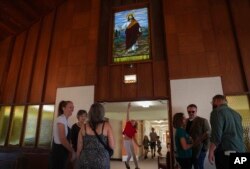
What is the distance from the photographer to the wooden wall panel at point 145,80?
465 cm

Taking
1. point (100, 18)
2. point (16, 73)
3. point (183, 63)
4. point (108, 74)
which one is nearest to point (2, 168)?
point (16, 73)

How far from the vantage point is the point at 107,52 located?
5.25 meters

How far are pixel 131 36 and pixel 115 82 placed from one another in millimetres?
1364

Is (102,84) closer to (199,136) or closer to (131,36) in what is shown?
(131,36)

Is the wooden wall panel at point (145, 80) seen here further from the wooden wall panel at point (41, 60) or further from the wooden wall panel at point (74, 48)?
the wooden wall panel at point (41, 60)

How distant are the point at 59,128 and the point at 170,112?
2.68m

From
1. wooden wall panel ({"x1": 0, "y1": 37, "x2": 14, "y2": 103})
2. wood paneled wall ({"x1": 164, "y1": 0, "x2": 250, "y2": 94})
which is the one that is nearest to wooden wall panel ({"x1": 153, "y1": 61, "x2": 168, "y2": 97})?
wood paneled wall ({"x1": 164, "y1": 0, "x2": 250, "y2": 94})

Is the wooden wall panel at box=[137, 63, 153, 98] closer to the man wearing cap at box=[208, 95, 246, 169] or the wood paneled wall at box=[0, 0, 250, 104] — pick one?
the wood paneled wall at box=[0, 0, 250, 104]

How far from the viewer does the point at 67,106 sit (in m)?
2.57

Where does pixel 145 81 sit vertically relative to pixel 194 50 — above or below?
below

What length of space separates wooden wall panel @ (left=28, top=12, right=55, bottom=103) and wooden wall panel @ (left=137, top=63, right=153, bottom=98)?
2.69 meters

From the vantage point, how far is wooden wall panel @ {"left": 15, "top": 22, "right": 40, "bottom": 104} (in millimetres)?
5527

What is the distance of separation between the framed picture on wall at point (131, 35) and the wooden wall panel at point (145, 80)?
249 mm

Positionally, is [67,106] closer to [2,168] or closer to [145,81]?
[145,81]
